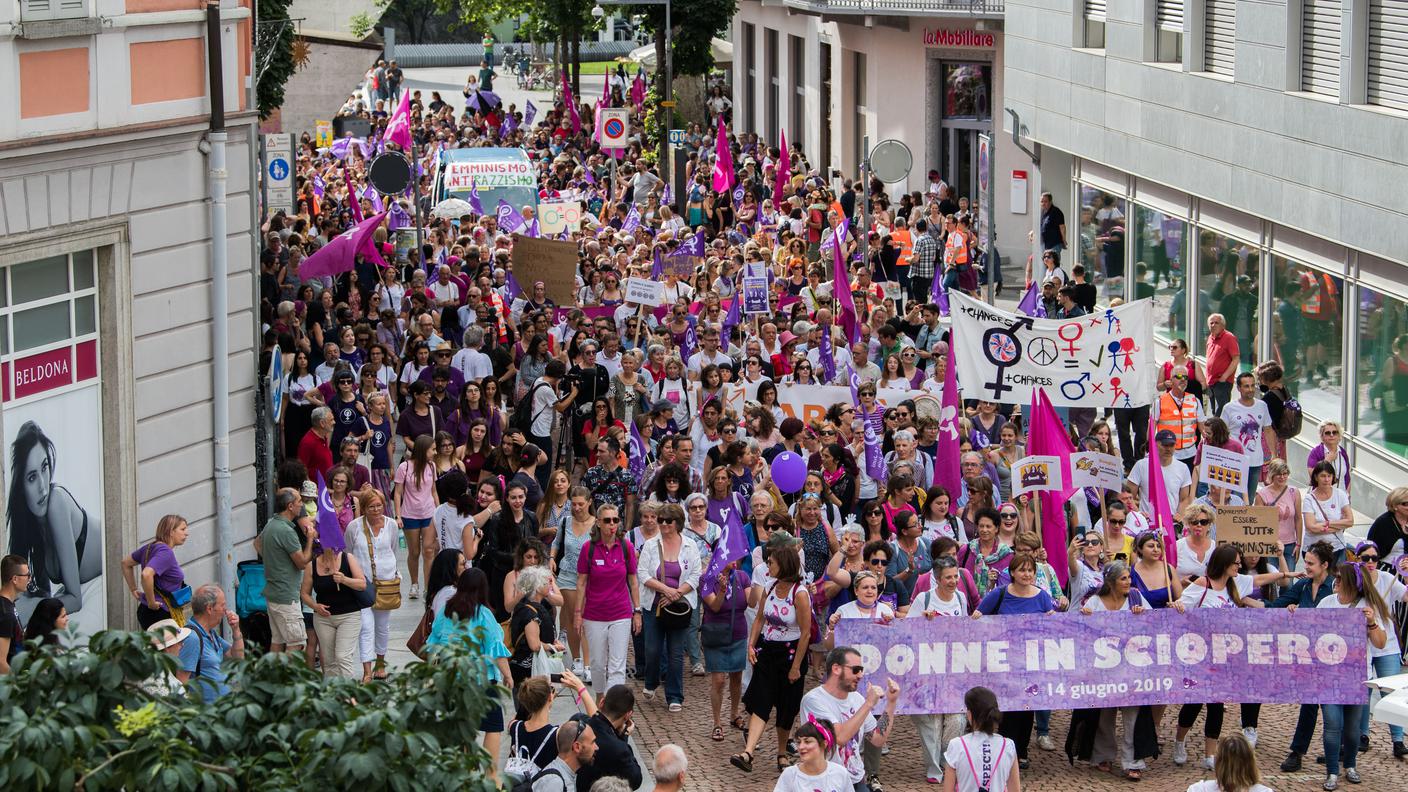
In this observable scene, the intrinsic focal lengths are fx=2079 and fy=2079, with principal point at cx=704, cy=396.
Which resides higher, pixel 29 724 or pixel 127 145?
pixel 127 145

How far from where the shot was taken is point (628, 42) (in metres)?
108

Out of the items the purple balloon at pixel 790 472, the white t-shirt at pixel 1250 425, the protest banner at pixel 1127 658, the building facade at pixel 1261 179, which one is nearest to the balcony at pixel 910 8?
the building facade at pixel 1261 179

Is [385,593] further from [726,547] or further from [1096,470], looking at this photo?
[1096,470]

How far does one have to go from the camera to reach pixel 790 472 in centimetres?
1510

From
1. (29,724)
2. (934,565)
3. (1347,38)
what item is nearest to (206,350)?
(934,565)

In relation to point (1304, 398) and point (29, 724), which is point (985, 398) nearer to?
point (1304, 398)

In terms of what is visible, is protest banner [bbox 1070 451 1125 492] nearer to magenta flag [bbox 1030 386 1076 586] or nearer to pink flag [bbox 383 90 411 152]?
magenta flag [bbox 1030 386 1076 586]

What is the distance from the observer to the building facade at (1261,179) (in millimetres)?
19391

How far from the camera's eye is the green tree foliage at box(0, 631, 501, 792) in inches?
223

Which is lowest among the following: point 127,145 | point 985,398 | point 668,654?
point 668,654

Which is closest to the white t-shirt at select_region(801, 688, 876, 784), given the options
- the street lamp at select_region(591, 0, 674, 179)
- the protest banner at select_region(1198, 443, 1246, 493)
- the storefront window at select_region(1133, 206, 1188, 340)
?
the protest banner at select_region(1198, 443, 1246, 493)

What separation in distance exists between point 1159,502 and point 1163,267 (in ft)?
41.2

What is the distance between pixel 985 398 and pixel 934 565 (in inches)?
183

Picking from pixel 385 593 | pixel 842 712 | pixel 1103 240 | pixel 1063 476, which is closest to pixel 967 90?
pixel 1103 240
